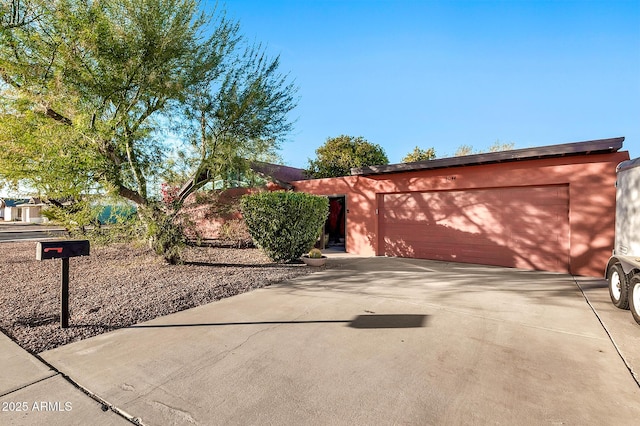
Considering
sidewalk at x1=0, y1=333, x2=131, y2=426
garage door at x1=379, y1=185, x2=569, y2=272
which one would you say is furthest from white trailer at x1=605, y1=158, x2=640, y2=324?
sidewalk at x1=0, y1=333, x2=131, y2=426

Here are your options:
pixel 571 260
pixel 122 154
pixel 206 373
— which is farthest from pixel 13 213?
pixel 571 260

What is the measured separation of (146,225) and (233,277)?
2.46 metres

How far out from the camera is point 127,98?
6410mm

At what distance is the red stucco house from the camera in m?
6.69

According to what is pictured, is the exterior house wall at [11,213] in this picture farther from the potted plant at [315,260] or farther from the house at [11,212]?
the potted plant at [315,260]

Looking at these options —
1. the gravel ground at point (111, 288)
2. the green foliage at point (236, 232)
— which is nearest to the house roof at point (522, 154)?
the gravel ground at point (111, 288)

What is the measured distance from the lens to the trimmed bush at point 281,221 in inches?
320

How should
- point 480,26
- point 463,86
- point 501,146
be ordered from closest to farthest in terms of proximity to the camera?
point 480,26 → point 463,86 → point 501,146

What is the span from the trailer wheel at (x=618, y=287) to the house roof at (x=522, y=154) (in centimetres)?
307

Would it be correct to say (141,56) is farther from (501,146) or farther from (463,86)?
(501,146)

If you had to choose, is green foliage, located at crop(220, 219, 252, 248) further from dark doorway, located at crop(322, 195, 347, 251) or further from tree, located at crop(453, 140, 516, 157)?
tree, located at crop(453, 140, 516, 157)

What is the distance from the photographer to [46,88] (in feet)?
18.4

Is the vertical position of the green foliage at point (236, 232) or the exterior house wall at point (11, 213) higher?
the exterior house wall at point (11, 213)

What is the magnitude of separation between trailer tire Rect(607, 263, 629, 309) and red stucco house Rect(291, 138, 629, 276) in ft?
8.28
